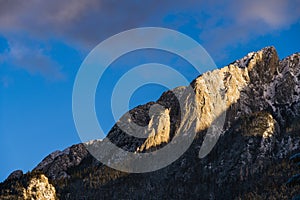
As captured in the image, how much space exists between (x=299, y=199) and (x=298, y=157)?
3.27m

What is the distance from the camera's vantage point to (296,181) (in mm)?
43156

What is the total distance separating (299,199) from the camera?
4244 centimetres

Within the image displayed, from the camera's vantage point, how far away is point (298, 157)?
4425 centimetres

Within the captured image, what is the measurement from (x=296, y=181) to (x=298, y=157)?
1948mm

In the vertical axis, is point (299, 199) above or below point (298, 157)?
below

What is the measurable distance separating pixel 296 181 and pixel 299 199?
134 centimetres
